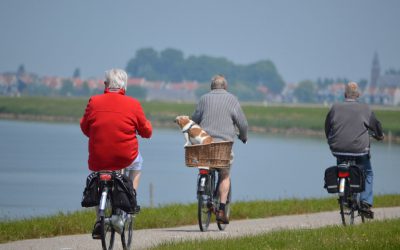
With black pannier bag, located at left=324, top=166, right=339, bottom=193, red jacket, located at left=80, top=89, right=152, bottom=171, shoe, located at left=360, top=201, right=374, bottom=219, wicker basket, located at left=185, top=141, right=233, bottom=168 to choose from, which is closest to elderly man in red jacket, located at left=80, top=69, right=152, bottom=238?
red jacket, located at left=80, top=89, right=152, bottom=171

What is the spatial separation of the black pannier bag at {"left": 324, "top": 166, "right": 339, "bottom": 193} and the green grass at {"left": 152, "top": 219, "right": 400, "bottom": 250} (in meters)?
1.09

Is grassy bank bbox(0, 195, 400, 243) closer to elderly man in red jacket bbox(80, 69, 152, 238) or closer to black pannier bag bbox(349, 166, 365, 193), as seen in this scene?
black pannier bag bbox(349, 166, 365, 193)

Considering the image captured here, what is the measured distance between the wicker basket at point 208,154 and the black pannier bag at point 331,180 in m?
1.26

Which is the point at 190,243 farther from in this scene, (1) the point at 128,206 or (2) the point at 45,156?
(2) the point at 45,156

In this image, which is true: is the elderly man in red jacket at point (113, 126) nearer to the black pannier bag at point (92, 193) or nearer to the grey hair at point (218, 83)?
the black pannier bag at point (92, 193)

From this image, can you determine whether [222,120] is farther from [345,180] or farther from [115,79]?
[115,79]

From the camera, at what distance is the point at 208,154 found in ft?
44.4

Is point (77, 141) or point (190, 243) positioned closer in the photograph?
point (190, 243)

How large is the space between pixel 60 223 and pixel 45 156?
160 ft

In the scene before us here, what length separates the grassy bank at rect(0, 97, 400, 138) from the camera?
119562 mm

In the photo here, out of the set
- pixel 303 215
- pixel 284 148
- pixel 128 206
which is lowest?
pixel 284 148

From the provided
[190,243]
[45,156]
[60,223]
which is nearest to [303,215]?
[60,223]

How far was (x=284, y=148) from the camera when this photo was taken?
8231 centimetres

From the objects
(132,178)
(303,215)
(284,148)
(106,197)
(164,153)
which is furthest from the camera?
(284,148)
